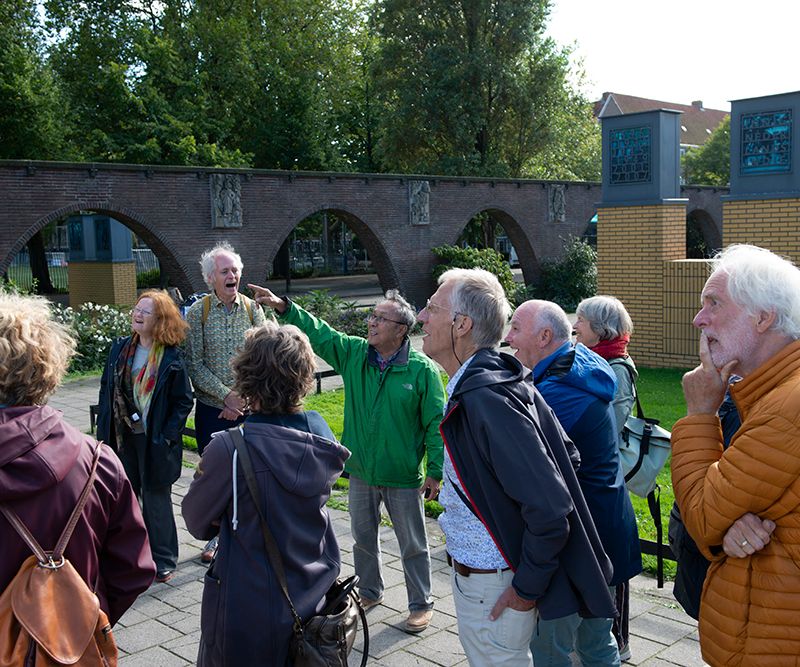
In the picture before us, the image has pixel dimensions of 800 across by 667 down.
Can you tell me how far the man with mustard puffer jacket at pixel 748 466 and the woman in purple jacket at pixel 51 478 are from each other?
5.40 ft

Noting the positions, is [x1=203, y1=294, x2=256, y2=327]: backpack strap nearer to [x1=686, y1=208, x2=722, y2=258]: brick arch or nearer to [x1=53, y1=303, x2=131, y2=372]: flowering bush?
[x1=53, y1=303, x2=131, y2=372]: flowering bush

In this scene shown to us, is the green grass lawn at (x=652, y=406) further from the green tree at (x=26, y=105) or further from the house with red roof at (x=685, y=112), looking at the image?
the house with red roof at (x=685, y=112)

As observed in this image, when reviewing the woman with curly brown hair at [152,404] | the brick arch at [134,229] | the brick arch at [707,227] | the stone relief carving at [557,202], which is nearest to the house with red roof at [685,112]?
the brick arch at [707,227]

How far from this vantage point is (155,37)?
30.2 m

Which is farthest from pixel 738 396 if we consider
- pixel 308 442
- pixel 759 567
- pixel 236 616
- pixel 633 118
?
pixel 633 118

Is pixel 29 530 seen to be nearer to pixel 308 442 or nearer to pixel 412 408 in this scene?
pixel 308 442

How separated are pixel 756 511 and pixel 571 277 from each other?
2652cm

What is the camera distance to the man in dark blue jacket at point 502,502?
8.49 ft

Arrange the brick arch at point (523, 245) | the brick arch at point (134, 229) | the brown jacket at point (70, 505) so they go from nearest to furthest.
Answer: the brown jacket at point (70, 505) → the brick arch at point (134, 229) → the brick arch at point (523, 245)

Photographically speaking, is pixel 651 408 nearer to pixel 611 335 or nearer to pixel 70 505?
pixel 611 335

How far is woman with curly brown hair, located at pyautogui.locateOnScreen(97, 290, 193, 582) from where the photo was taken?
5.14 m

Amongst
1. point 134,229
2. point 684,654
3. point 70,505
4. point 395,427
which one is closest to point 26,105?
point 134,229

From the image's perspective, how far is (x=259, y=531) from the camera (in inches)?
111

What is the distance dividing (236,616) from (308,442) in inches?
23.9
